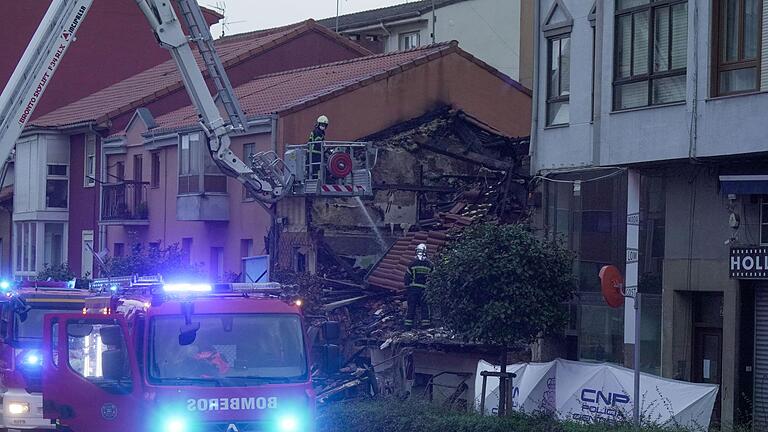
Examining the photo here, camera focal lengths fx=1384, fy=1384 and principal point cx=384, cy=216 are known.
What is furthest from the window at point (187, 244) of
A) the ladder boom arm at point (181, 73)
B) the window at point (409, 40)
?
the window at point (409, 40)

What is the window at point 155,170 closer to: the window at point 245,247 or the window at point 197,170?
the window at point 197,170

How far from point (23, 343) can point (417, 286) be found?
34.6 feet

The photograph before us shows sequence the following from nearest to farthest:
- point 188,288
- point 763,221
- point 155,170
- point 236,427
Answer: point 236,427
point 188,288
point 763,221
point 155,170

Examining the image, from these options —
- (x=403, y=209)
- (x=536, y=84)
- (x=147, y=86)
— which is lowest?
(x=403, y=209)

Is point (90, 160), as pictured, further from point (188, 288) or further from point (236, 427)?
point (236, 427)

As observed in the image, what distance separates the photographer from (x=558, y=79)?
2425 centimetres

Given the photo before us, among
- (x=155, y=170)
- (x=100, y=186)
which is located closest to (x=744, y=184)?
(x=155, y=170)

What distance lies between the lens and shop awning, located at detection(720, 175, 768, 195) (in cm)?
1912

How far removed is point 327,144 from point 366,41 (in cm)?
3509

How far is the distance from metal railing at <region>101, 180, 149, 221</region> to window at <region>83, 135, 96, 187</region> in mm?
2595

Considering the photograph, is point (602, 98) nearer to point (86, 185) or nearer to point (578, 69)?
point (578, 69)

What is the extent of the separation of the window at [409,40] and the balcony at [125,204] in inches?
867

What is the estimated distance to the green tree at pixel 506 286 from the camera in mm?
20578

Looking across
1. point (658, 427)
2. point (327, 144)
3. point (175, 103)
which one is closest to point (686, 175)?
point (658, 427)
